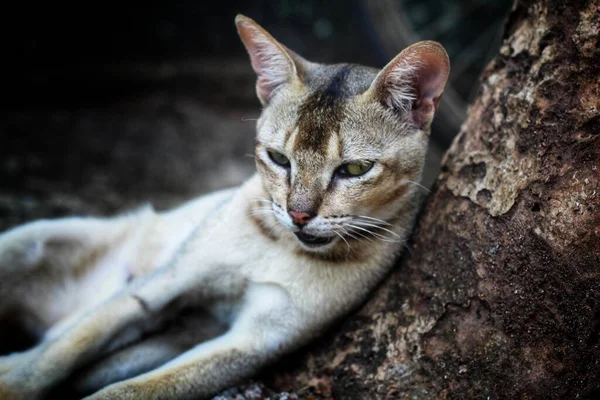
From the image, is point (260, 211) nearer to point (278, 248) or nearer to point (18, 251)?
point (278, 248)

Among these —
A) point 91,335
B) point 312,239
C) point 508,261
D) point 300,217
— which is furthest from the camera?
point 91,335

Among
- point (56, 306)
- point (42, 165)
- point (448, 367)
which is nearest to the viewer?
point (448, 367)

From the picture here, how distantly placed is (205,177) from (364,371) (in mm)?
3117

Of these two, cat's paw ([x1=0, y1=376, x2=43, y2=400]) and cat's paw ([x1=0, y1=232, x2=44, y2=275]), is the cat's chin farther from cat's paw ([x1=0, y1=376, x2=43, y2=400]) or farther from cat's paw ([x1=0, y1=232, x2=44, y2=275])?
cat's paw ([x1=0, y1=232, x2=44, y2=275])

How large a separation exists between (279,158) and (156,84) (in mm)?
3608

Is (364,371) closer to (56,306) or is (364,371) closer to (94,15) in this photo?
(56,306)

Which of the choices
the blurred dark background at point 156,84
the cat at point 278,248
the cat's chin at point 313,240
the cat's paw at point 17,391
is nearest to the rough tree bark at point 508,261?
the cat at point 278,248

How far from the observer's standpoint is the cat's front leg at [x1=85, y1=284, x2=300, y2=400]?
8.32ft

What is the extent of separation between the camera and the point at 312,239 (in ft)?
8.38

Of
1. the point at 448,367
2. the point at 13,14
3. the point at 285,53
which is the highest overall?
the point at 285,53

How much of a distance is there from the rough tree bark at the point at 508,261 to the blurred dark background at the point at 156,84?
2.26 m

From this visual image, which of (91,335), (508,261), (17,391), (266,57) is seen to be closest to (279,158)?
(266,57)

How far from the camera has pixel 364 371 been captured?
2.59 m

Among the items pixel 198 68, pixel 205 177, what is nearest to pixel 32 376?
pixel 205 177
